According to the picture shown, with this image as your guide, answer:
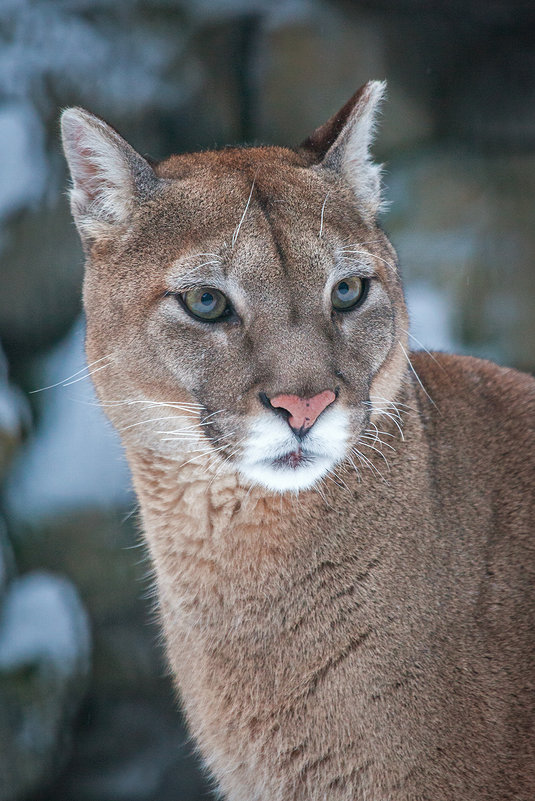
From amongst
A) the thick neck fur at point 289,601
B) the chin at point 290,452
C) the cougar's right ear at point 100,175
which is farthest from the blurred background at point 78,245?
the chin at point 290,452

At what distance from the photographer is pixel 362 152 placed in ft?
9.12

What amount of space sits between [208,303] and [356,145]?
81 cm

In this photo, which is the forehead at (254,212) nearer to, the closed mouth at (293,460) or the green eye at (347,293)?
the green eye at (347,293)

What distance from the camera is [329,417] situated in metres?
2.18

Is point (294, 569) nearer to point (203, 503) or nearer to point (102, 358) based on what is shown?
point (203, 503)

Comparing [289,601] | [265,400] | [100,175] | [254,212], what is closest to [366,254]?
[254,212]

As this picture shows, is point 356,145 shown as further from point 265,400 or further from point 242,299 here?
point 265,400

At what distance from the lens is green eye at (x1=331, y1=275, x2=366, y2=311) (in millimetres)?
2436

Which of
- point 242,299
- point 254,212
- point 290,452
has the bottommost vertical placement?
point 290,452

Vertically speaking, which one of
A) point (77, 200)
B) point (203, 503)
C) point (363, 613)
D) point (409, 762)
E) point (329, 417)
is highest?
point (77, 200)

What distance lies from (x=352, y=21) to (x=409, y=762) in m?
5.42

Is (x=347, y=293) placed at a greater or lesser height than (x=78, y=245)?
lesser

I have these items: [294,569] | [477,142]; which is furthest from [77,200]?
[477,142]

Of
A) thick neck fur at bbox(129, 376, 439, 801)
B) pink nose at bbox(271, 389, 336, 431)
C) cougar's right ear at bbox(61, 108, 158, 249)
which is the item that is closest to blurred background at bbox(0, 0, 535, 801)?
cougar's right ear at bbox(61, 108, 158, 249)
